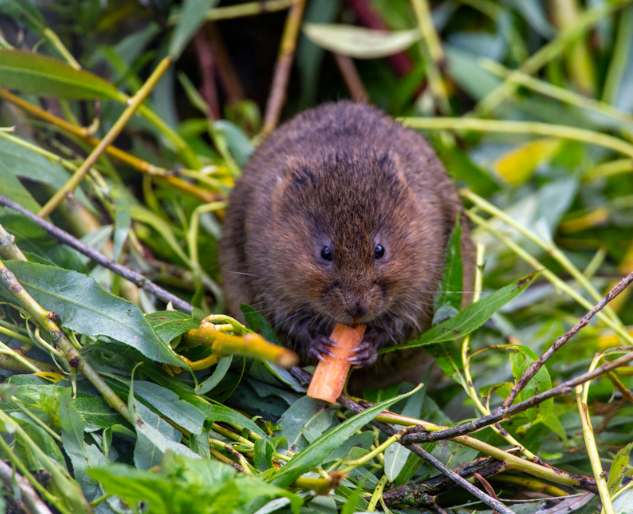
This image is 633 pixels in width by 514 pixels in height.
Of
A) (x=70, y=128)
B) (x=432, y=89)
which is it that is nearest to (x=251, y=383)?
(x=70, y=128)

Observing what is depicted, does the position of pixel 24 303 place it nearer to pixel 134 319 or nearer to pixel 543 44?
pixel 134 319

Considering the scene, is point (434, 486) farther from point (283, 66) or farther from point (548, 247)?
point (283, 66)

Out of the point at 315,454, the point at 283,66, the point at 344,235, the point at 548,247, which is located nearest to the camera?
the point at 315,454

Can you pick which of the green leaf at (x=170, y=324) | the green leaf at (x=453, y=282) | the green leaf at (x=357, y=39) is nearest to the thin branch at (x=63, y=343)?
the green leaf at (x=170, y=324)

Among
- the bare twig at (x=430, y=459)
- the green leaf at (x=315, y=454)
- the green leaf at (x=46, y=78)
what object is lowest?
the bare twig at (x=430, y=459)

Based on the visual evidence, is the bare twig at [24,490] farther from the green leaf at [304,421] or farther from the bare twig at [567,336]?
the bare twig at [567,336]

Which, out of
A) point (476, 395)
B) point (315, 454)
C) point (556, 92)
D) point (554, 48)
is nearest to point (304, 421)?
point (315, 454)
